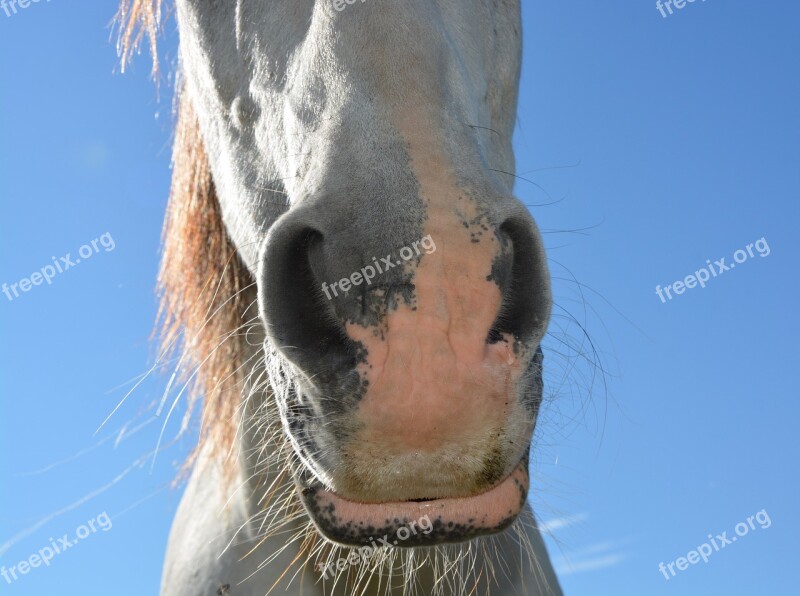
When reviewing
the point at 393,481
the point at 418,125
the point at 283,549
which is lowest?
the point at 283,549

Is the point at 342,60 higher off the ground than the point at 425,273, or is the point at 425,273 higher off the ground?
the point at 342,60

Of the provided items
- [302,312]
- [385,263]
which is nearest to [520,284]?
[385,263]

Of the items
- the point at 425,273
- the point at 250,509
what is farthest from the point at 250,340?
the point at 425,273

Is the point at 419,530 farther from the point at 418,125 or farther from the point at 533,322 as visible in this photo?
the point at 418,125

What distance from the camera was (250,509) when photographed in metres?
2.36

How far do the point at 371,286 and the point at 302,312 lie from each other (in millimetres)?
199

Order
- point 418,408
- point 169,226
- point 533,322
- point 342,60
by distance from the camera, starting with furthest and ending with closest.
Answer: point 169,226 → point 342,60 → point 533,322 → point 418,408

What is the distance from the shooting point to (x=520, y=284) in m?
1.47

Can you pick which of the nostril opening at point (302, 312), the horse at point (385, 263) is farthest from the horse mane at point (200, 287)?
the nostril opening at point (302, 312)

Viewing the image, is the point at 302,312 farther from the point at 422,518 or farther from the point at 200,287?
the point at 200,287

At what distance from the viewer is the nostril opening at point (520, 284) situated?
1.39 metres

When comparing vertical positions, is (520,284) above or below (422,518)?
above

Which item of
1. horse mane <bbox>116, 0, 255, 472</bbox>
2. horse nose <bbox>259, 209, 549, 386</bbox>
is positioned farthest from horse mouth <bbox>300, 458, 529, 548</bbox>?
horse mane <bbox>116, 0, 255, 472</bbox>

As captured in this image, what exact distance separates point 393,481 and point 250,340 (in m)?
1.21
